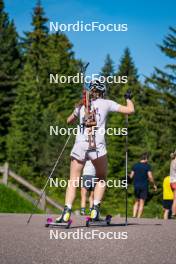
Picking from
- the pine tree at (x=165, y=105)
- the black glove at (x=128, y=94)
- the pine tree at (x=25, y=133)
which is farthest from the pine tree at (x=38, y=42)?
the black glove at (x=128, y=94)

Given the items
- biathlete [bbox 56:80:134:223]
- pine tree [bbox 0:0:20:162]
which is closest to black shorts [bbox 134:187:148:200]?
biathlete [bbox 56:80:134:223]

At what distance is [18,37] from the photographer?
4277 inches

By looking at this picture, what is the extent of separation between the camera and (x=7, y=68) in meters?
95.6

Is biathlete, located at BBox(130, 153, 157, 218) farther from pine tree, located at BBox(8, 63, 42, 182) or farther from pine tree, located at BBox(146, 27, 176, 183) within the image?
pine tree, located at BBox(8, 63, 42, 182)

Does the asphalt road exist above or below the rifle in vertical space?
below

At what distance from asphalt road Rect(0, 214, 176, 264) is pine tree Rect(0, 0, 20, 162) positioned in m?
72.3

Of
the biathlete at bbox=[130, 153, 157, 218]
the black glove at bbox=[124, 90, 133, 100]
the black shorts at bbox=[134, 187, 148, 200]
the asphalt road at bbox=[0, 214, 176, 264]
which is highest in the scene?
the black glove at bbox=[124, 90, 133, 100]

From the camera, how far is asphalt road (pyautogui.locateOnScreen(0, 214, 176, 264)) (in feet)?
20.9

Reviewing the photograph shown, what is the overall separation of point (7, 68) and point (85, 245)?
292ft

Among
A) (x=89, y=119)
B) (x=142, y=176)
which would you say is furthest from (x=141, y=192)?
(x=89, y=119)

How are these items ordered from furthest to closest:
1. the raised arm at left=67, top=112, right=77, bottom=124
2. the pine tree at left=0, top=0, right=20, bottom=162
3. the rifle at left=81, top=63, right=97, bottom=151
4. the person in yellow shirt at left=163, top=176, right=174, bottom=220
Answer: the pine tree at left=0, top=0, right=20, bottom=162
the person in yellow shirt at left=163, top=176, right=174, bottom=220
the raised arm at left=67, top=112, right=77, bottom=124
the rifle at left=81, top=63, right=97, bottom=151

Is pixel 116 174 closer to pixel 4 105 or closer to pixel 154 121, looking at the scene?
pixel 154 121

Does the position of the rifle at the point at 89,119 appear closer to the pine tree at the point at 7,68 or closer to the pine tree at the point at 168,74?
the pine tree at the point at 168,74

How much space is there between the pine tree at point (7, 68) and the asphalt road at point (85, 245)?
7234cm
